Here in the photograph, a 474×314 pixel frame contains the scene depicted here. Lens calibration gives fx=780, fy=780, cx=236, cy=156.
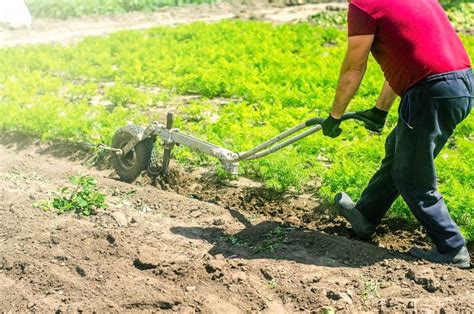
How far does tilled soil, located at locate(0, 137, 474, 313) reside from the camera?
17.0 ft

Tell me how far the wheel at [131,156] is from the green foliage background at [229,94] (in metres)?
0.60

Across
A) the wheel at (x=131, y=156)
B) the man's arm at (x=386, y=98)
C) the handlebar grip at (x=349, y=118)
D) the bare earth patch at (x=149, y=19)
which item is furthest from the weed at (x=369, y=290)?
the bare earth patch at (x=149, y=19)

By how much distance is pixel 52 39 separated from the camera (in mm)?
14984

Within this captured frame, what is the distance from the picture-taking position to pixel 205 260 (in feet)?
18.7

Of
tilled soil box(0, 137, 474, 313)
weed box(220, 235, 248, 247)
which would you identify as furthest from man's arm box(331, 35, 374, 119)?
weed box(220, 235, 248, 247)

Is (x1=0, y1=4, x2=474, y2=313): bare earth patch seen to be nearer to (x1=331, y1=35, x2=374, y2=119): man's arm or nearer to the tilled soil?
the tilled soil

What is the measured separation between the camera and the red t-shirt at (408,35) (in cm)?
513

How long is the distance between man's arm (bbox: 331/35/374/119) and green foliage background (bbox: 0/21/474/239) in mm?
1388

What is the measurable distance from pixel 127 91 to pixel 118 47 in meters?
3.22

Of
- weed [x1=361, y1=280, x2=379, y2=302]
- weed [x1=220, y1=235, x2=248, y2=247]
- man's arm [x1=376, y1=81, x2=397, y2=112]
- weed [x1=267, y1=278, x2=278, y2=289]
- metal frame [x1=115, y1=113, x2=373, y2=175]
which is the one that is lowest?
weed [x1=220, y1=235, x2=248, y2=247]

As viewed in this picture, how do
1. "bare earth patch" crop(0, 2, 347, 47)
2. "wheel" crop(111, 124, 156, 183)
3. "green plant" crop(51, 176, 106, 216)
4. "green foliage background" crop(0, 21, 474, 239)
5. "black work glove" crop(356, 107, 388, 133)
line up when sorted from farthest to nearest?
"bare earth patch" crop(0, 2, 347, 47) → "wheel" crop(111, 124, 156, 183) → "green foliage background" crop(0, 21, 474, 239) → "green plant" crop(51, 176, 106, 216) → "black work glove" crop(356, 107, 388, 133)

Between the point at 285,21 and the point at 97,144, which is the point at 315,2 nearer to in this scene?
the point at 285,21

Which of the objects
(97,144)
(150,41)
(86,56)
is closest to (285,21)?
(150,41)

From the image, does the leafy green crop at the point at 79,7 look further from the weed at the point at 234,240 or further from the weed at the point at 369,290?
the weed at the point at 369,290
